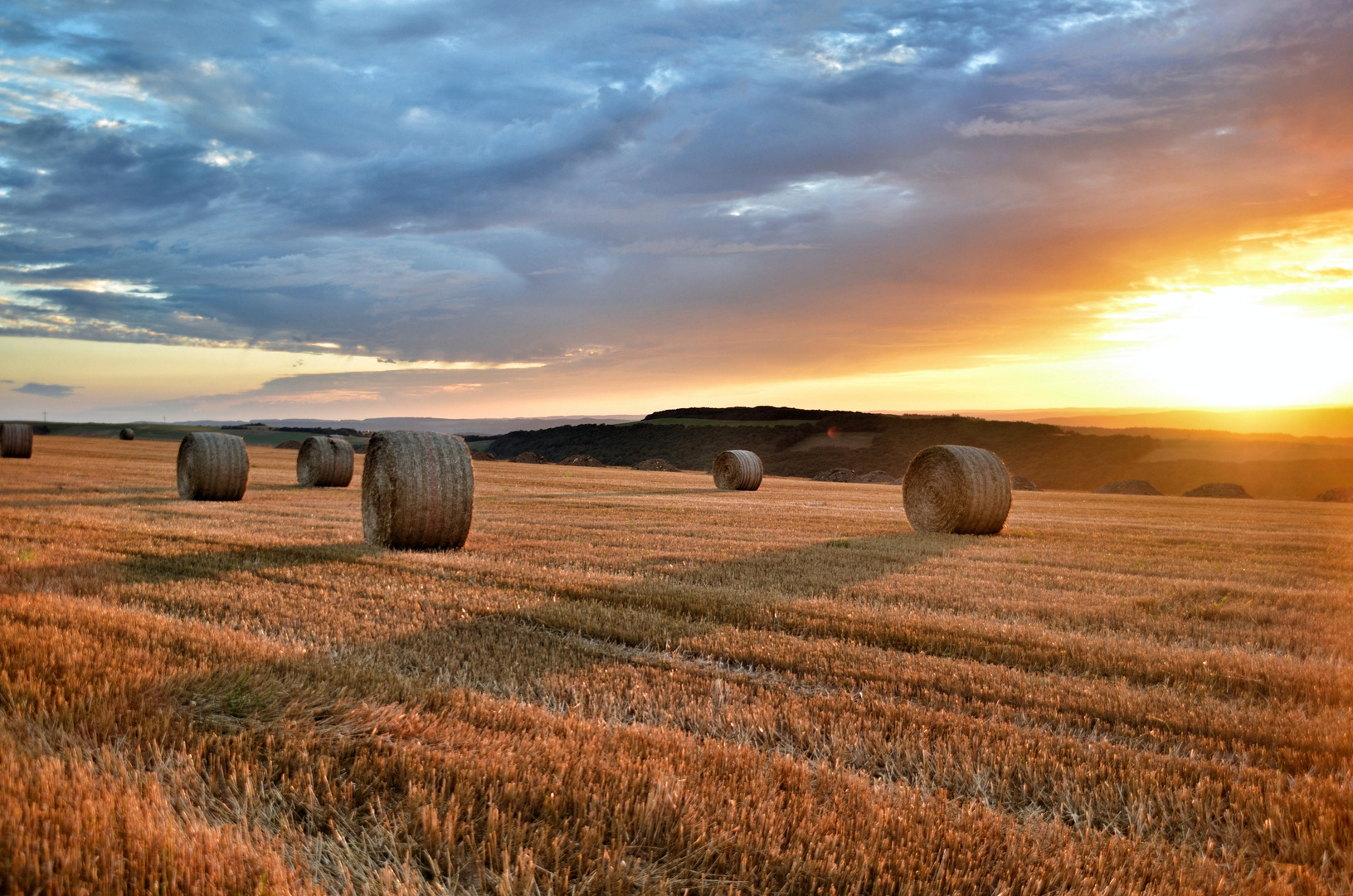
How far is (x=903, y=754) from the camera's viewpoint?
14.2 ft

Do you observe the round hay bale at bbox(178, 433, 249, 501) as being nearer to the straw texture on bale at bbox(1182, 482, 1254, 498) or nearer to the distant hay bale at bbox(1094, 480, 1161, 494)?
the distant hay bale at bbox(1094, 480, 1161, 494)

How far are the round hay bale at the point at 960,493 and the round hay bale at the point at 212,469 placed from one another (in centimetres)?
1558

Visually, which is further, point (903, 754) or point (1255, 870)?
point (903, 754)

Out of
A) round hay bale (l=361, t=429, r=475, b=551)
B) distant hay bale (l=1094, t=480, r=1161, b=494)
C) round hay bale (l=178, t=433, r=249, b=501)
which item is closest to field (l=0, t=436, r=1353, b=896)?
round hay bale (l=361, t=429, r=475, b=551)

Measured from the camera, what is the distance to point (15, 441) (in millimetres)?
36219

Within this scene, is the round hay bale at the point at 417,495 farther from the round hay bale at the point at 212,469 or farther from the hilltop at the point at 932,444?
the hilltop at the point at 932,444

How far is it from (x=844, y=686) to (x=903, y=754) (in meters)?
1.24

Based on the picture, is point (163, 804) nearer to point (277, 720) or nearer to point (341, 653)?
point (277, 720)

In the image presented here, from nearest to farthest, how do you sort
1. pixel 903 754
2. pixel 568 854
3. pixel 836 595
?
pixel 568 854 → pixel 903 754 → pixel 836 595

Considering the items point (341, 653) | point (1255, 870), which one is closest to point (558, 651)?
point (341, 653)

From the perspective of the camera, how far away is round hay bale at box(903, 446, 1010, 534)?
1638 centimetres

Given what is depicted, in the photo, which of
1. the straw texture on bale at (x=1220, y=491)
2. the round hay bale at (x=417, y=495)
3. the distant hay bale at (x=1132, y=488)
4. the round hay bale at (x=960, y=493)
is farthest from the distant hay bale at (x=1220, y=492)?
the round hay bale at (x=417, y=495)

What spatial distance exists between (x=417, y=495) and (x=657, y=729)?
8526 millimetres

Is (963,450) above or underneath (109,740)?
above
